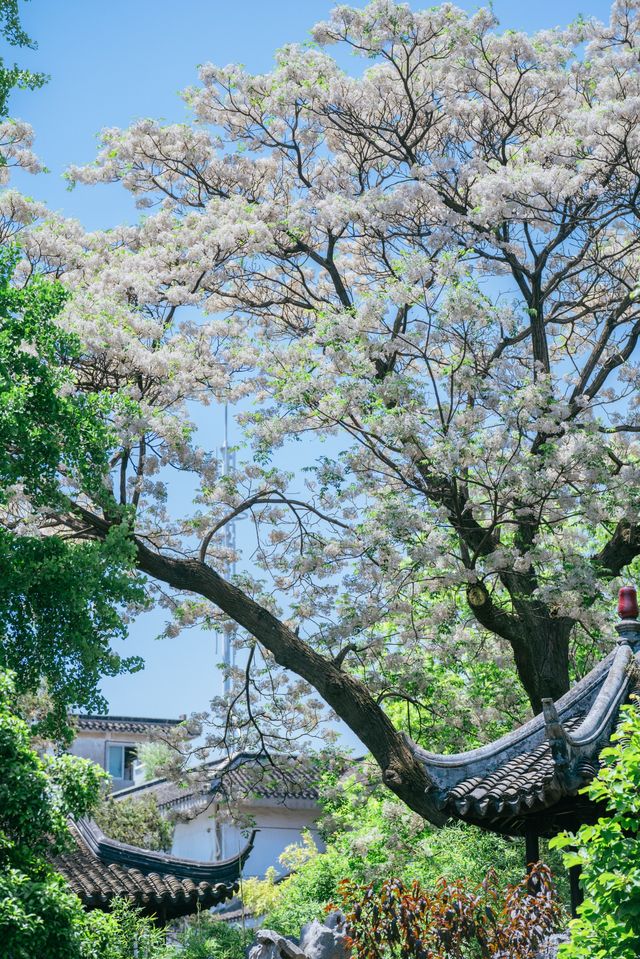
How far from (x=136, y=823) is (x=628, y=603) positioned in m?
17.4

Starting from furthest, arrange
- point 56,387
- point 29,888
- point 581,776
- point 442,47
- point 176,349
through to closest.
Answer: point 442,47
point 176,349
point 56,387
point 581,776
point 29,888

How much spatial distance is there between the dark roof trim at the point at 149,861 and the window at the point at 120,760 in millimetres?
20396

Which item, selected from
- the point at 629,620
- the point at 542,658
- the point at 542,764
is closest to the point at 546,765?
the point at 542,764

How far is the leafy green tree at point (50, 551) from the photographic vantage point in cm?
862

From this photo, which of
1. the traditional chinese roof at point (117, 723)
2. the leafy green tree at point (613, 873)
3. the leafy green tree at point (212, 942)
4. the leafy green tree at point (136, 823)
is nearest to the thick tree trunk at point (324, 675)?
the leafy green tree at point (212, 942)

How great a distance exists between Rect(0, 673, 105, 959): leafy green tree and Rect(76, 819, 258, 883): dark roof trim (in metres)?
5.84

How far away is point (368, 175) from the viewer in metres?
14.0

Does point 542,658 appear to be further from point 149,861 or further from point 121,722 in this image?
point 121,722

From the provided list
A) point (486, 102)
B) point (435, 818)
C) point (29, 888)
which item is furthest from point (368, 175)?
point (29, 888)

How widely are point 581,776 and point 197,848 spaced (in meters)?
19.4

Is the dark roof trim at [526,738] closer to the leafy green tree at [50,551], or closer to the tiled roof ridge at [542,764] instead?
the tiled roof ridge at [542,764]

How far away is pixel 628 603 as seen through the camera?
8.62 metres

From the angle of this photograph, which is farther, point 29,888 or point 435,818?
point 435,818

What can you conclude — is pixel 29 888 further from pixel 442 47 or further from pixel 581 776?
pixel 442 47
